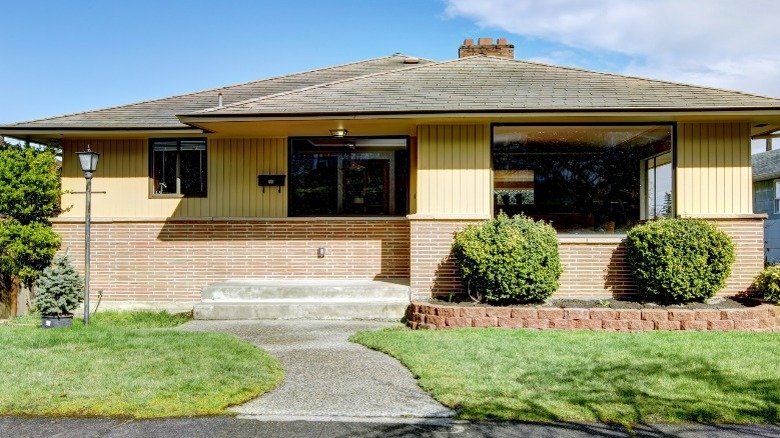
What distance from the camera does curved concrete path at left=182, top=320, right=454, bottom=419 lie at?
546 cm

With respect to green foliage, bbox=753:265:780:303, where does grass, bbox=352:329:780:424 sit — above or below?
below

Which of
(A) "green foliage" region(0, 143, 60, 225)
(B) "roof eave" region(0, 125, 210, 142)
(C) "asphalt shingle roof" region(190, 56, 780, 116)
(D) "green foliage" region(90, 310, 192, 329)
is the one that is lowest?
(D) "green foliage" region(90, 310, 192, 329)

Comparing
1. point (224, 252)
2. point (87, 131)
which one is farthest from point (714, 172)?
point (87, 131)

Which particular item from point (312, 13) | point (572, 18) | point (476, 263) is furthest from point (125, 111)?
point (572, 18)

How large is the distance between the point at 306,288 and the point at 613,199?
5.83m

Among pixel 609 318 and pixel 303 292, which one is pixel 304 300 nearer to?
pixel 303 292

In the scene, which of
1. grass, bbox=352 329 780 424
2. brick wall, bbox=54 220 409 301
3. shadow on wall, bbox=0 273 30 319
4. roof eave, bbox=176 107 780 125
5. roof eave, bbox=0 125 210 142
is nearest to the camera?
grass, bbox=352 329 780 424

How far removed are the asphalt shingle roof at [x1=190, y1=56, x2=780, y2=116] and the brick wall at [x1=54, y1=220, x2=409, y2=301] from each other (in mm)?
2483

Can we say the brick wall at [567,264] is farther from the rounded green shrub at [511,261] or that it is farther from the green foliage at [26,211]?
the green foliage at [26,211]

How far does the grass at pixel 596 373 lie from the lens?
5.32 metres

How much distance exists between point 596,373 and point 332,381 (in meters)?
2.66

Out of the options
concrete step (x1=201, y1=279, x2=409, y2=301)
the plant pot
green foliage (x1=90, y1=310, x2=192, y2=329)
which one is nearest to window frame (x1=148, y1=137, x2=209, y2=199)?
green foliage (x1=90, y1=310, x2=192, y2=329)

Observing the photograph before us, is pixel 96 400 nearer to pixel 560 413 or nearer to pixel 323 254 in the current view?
pixel 560 413

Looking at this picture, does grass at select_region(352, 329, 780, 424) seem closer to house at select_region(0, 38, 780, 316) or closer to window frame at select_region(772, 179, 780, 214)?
house at select_region(0, 38, 780, 316)
